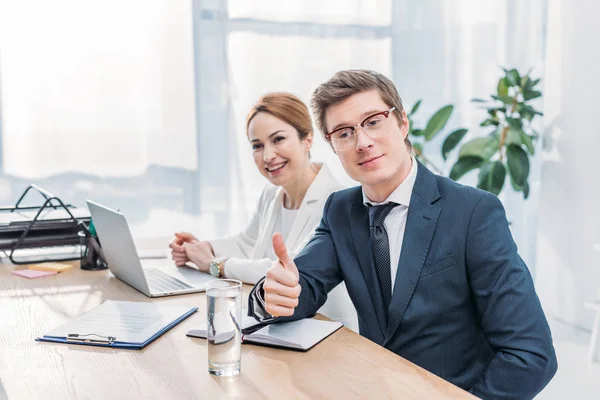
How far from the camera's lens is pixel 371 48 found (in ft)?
14.9

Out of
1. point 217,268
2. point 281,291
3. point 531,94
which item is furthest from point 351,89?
point 531,94

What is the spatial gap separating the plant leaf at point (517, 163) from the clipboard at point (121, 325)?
273cm

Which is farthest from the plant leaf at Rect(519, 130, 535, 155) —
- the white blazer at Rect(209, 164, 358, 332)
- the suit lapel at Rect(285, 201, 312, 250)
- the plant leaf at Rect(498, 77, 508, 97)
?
the suit lapel at Rect(285, 201, 312, 250)

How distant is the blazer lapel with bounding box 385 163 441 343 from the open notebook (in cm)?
15

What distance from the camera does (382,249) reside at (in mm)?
1572

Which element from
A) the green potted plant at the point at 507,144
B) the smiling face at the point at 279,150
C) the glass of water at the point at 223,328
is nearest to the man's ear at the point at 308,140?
the smiling face at the point at 279,150

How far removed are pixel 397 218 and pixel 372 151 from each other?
17cm

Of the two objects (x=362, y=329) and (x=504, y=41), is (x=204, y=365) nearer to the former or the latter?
(x=362, y=329)

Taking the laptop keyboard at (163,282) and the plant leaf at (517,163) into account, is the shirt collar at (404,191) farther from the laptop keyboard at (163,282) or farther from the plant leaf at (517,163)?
the plant leaf at (517,163)

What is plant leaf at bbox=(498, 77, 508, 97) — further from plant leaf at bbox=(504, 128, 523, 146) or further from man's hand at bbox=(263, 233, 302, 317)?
man's hand at bbox=(263, 233, 302, 317)

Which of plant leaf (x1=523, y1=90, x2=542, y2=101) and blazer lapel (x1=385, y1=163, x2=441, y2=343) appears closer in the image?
blazer lapel (x1=385, y1=163, x2=441, y2=343)

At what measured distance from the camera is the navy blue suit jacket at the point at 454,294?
1371 mm

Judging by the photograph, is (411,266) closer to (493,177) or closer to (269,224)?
(269,224)

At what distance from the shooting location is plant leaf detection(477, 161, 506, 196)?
386 centimetres
